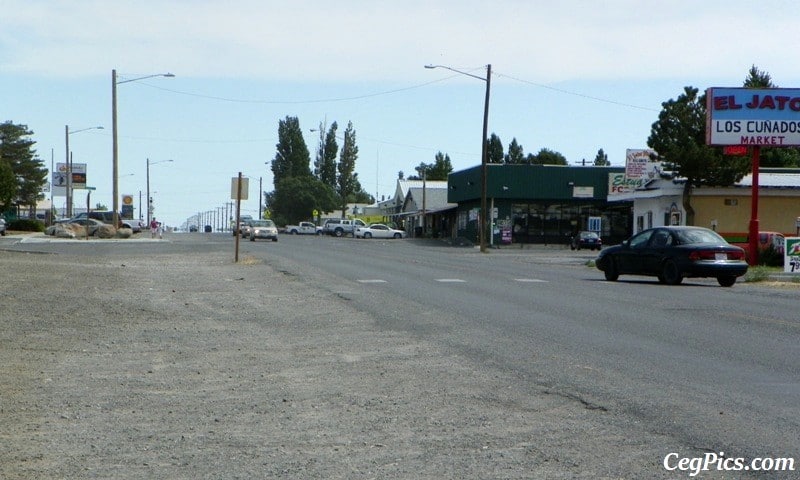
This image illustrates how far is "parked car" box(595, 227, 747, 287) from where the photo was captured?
25969 mm

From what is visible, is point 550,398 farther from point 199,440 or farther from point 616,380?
point 199,440

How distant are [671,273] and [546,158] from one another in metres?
112

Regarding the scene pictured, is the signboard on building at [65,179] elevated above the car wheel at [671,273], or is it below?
above

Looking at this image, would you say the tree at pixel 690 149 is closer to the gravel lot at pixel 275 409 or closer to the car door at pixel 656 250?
the car door at pixel 656 250

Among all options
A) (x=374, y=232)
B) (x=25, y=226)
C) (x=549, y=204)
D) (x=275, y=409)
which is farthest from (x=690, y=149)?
(x=25, y=226)

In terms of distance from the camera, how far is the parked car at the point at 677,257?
25969 mm

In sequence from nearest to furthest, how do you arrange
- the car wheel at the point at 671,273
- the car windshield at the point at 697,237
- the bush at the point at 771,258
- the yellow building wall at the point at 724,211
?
the car wheel at the point at 671,273 < the car windshield at the point at 697,237 < the bush at the point at 771,258 < the yellow building wall at the point at 724,211

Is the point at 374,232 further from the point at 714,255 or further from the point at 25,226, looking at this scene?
the point at 714,255

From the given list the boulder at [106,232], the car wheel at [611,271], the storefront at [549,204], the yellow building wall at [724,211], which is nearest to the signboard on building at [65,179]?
the boulder at [106,232]

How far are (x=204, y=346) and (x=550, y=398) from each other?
5.51 meters

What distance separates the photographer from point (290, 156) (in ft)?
405

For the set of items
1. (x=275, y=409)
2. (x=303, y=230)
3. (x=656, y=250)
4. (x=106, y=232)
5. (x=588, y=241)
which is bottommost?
(x=275, y=409)

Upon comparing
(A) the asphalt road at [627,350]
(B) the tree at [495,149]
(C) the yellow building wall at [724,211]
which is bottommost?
(A) the asphalt road at [627,350]

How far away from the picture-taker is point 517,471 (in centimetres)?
680
